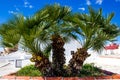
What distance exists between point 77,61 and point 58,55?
0.65m

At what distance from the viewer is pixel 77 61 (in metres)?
9.71

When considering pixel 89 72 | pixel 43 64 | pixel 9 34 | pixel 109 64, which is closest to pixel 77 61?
pixel 43 64

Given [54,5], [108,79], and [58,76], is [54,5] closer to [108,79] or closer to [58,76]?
[58,76]

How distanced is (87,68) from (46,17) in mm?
3509

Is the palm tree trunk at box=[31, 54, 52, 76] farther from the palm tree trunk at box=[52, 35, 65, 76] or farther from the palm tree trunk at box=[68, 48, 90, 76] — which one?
the palm tree trunk at box=[68, 48, 90, 76]

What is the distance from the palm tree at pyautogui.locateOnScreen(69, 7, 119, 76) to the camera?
9383 mm

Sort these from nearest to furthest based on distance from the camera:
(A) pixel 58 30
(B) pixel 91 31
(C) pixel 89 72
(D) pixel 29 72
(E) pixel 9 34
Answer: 1. (E) pixel 9 34
2. (B) pixel 91 31
3. (A) pixel 58 30
4. (D) pixel 29 72
5. (C) pixel 89 72

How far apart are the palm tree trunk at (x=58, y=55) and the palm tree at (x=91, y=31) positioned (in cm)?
34

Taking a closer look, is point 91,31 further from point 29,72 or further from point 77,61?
point 29,72

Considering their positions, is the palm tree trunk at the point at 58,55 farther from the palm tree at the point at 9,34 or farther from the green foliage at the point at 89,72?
the palm tree at the point at 9,34

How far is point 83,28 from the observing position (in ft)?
30.9

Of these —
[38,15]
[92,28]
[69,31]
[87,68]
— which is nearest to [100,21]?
[92,28]

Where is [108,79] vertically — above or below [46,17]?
below

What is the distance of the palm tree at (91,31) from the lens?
9.38 meters
